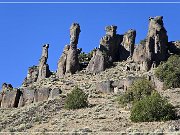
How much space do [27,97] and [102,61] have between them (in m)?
16.8

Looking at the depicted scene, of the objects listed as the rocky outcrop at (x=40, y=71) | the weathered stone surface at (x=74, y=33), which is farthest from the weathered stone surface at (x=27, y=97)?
the weathered stone surface at (x=74, y=33)

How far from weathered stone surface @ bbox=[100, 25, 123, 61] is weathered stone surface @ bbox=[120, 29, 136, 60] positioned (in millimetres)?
817

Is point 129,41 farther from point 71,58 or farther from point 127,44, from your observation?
point 71,58

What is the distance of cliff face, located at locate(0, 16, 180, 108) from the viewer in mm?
87188

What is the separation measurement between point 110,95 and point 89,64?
20.5 meters

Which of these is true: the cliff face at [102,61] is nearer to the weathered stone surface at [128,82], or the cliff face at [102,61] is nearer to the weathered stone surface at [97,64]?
the weathered stone surface at [97,64]

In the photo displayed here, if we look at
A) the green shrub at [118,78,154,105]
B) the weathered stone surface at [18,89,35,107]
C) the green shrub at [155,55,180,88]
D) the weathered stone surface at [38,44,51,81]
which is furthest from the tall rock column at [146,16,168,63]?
the green shrub at [118,78,154,105]

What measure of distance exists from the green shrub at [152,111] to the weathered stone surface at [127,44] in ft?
149

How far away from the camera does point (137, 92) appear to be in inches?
2803

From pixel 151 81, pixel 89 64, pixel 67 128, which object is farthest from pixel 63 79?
pixel 67 128

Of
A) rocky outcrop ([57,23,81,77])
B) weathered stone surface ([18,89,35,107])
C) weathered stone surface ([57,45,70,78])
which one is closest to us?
weathered stone surface ([18,89,35,107])

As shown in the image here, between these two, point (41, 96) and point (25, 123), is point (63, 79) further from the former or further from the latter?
point (25, 123)

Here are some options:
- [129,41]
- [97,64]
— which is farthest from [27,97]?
[129,41]

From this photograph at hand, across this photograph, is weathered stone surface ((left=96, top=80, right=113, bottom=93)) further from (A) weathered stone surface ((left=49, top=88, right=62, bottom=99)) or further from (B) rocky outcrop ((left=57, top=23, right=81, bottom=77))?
(B) rocky outcrop ((left=57, top=23, right=81, bottom=77))
